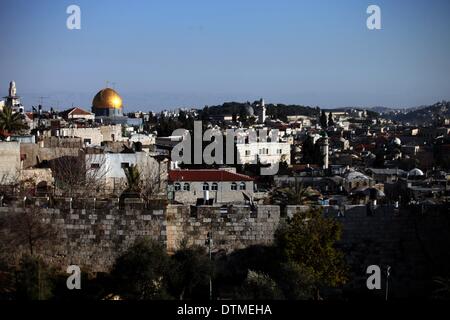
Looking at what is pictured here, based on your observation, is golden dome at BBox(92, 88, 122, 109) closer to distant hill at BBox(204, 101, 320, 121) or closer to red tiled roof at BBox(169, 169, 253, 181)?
red tiled roof at BBox(169, 169, 253, 181)

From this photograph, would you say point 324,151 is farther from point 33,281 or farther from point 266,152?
point 33,281

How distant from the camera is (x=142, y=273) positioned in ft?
44.3

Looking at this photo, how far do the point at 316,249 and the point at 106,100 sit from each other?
44628mm

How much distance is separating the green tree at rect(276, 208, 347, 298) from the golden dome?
4401 cm

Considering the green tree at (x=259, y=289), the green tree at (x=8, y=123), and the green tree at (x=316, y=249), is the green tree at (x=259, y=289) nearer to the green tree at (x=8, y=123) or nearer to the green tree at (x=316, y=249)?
the green tree at (x=316, y=249)

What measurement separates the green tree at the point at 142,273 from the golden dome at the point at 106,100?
144ft

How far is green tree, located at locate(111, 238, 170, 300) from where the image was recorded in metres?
13.4

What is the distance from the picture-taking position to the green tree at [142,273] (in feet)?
44.1

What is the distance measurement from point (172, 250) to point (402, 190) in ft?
52.1

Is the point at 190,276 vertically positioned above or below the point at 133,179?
below

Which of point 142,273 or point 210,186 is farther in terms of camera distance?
point 210,186

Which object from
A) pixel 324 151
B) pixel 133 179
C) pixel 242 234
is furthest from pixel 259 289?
pixel 324 151

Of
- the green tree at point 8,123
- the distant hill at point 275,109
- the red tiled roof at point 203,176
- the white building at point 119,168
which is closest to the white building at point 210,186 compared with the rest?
the red tiled roof at point 203,176

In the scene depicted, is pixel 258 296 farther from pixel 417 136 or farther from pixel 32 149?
pixel 417 136
